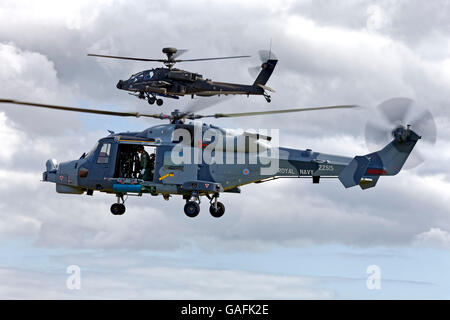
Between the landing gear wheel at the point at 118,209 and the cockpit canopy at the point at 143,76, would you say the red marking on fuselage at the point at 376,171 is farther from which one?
the cockpit canopy at the point at 143,76

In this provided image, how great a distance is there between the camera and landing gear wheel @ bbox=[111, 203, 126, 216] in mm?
29094

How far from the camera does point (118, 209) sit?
2911 cm

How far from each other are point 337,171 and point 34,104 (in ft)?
39.8

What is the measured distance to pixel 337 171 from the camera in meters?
28.3

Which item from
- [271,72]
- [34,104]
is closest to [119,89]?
[271,72]

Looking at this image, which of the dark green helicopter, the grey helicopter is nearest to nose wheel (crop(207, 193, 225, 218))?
the grey helicopter

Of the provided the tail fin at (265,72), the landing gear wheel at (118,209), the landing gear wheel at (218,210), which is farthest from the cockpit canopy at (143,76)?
the landing gear wheel at (218,210)

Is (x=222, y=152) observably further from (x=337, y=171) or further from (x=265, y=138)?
(x=337, y=171)

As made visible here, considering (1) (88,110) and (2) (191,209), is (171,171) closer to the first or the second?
(2) (191,209)

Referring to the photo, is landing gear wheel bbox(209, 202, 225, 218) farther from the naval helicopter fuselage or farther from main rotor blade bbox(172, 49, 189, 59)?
main rotor blade bbox(172, 49, 189, 59)

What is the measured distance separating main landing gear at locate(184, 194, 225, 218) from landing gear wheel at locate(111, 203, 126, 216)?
110 inches

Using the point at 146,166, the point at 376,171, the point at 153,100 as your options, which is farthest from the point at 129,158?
the point at 153,100

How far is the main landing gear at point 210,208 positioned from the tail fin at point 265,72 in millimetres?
16890

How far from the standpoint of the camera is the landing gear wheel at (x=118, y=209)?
95.5ft
